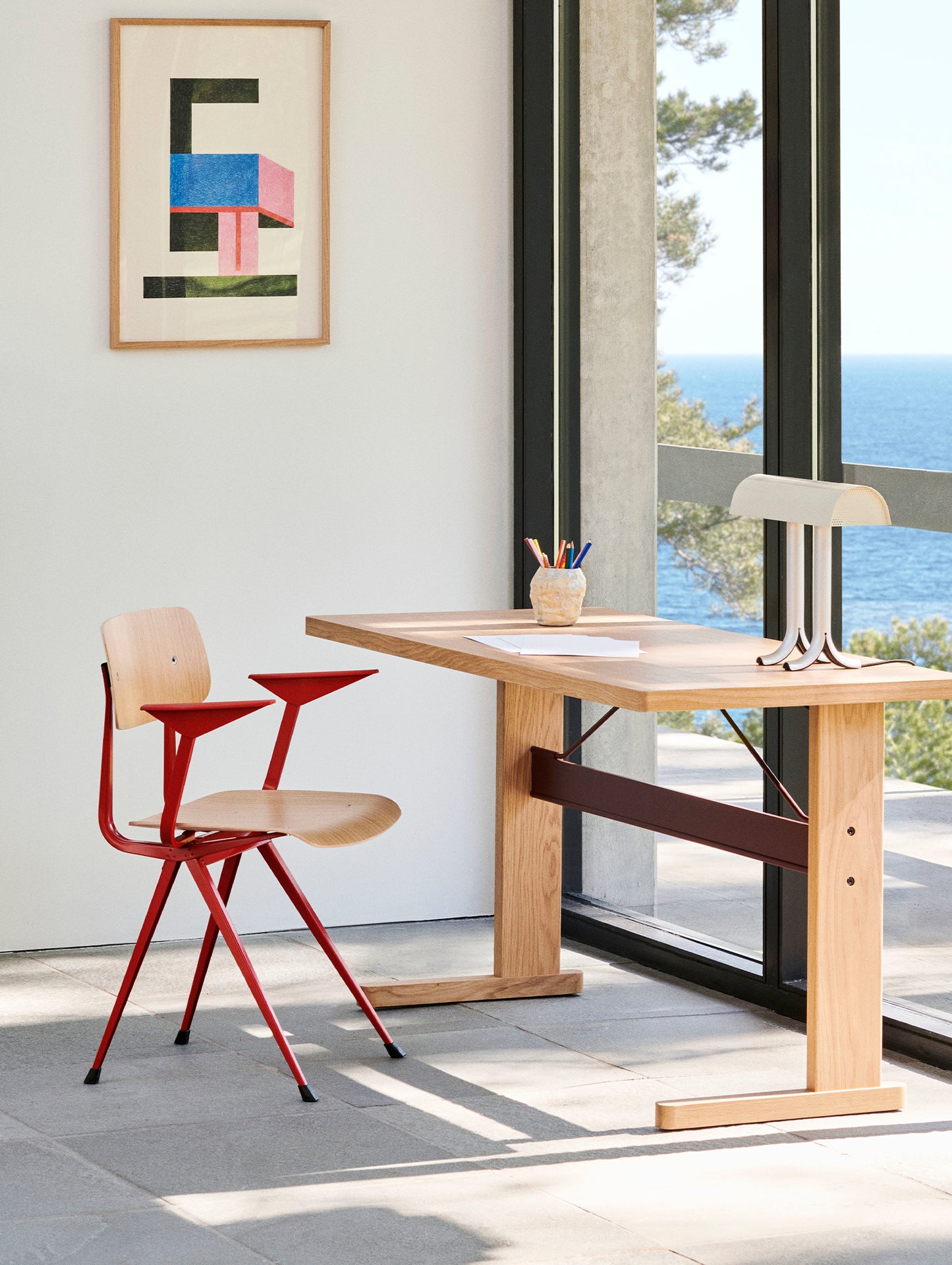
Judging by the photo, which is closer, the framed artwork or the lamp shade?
the lamp shade

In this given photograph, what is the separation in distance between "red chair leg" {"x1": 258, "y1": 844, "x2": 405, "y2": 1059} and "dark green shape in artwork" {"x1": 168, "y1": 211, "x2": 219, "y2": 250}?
1.75 meters

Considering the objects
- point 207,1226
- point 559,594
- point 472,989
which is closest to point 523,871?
point 472,989

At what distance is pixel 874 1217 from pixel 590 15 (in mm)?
3148

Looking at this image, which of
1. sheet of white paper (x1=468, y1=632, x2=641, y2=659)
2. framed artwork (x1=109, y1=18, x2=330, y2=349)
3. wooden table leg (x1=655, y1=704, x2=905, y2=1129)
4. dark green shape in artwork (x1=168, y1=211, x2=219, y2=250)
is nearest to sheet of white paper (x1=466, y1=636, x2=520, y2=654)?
sheet of white paper (x1=468, y1=632, x2=641, y2=659)

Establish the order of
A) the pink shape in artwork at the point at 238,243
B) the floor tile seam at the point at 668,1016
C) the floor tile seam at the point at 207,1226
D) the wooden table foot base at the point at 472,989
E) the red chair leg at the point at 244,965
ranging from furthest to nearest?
the pink shape in artwork at the point at 238,243 < the wooden table foot base at the point at 472,989 < the floor tile seam at the point at 668,1016 < the red chair leg at the point at 244,965 < the floor tile seam at the point at 207,1226

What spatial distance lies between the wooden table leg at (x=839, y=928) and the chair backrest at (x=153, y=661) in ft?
4.32

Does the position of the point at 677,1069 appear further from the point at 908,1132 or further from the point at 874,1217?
the point at 874,1217

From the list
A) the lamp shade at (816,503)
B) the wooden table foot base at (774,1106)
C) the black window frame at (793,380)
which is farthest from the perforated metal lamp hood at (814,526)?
the wooden table foot base at (774,1106)

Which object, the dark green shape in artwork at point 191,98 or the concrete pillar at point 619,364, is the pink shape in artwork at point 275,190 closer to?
the dark green shape in artwork at point 191,98

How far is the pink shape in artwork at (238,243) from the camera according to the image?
4.93 m

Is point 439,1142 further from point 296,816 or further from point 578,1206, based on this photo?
point 296,816

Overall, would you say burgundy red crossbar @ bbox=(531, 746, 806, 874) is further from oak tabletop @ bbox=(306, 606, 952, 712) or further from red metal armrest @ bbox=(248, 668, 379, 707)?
red metal armrest @ bbox=(248, 668, 379, 707)

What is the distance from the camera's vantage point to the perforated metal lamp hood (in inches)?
140

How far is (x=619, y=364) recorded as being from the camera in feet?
16.2
